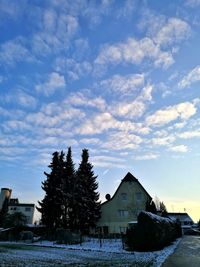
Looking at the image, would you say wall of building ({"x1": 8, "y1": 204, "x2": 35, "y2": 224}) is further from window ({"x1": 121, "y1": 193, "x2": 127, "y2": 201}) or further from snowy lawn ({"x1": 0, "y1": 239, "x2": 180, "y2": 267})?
snowy lawn ({"x1": 0, "y1": 239, "x2": 180, "y2": 267})

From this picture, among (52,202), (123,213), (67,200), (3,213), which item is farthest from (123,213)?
(3,213)

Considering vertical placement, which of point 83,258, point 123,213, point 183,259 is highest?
point 123,213

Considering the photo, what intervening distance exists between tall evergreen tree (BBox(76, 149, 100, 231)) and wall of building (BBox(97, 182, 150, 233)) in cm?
227

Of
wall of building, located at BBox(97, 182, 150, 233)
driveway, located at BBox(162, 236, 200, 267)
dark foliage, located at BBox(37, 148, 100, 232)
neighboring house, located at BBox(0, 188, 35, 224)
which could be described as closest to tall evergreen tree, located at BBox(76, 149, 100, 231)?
dark foliage, located at BBox(37, 148, 100, 232)

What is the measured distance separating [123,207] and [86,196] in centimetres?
794

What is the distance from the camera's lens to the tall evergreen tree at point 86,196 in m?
42.8

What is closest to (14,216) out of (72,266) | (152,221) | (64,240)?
(64,240)

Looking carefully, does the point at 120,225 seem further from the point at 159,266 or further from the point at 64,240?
the point at 159,266

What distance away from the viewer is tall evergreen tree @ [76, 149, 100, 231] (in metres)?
42.8

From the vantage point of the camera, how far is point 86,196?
148 feet

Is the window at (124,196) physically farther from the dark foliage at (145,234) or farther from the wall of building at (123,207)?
the dark foliage at (145,234)

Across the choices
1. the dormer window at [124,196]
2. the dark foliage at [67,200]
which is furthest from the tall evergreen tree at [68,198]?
the dormer window at [124,196]

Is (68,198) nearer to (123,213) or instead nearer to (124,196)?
(123,213)

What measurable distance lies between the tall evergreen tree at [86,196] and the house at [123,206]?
2.31 metres
